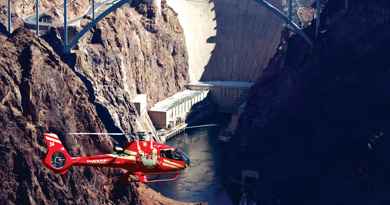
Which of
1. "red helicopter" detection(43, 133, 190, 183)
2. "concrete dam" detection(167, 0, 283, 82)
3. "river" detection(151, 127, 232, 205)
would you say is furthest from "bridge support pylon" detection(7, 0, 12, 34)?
"concrete dam" detection(167, 0, 283, 82)

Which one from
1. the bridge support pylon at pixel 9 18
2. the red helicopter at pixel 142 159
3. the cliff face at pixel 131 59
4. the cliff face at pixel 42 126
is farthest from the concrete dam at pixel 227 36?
the red helicopter at pixel 142 159

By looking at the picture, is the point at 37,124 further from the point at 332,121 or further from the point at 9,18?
the point at 332,121

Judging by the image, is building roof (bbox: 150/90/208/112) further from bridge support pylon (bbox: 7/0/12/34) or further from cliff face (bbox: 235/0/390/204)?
bridge support pylon (bbox: 7/0/12/34)

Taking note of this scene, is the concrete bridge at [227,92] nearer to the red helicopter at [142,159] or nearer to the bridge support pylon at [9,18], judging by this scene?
the bridge support pylon at [9,18]

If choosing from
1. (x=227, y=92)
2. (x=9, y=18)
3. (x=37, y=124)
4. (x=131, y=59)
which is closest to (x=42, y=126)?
(x=37, y=124)

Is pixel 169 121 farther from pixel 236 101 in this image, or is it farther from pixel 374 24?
pixel 374 24

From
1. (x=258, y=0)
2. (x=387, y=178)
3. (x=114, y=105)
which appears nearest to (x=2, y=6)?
(x=114, y=105)

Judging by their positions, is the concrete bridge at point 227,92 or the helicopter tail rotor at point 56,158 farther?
the concrete bridge at point 227,92
